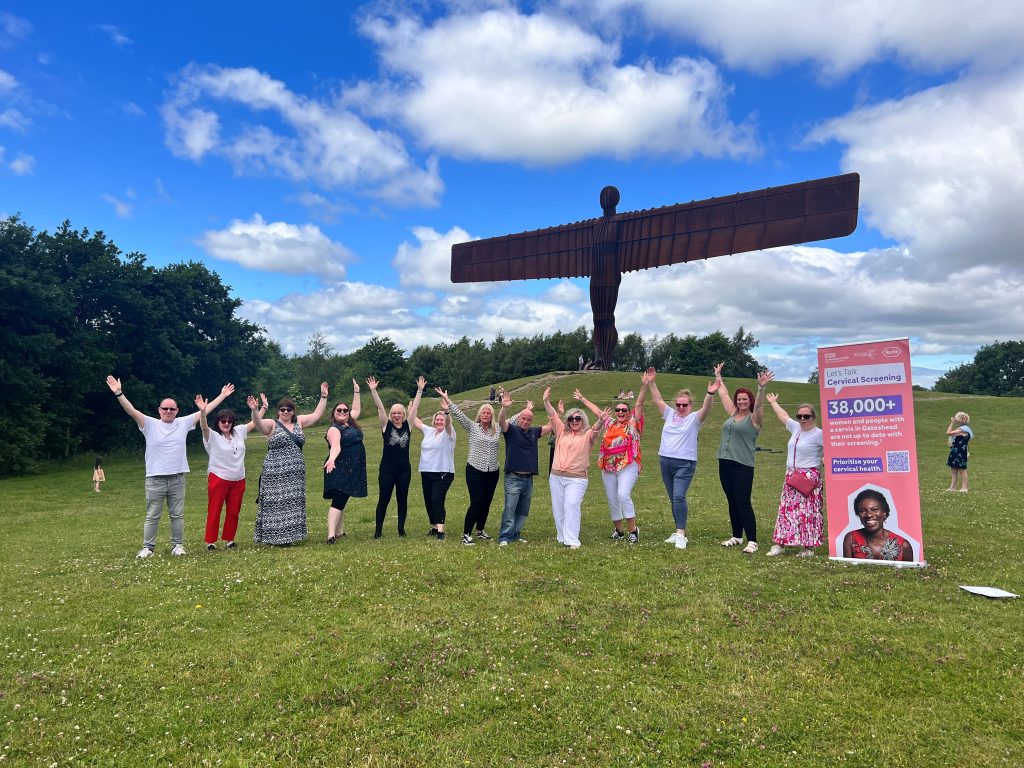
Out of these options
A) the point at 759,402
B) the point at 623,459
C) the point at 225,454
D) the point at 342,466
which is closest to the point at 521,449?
the point at 623,459

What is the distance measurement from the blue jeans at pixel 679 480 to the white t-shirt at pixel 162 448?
6.53 m

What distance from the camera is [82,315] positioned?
31250 mm

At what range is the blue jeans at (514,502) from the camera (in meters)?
9.01

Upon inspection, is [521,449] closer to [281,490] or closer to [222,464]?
[281,490]

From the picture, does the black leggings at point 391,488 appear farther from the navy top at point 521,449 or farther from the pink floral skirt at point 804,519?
the pink floral skirt at point 804,519

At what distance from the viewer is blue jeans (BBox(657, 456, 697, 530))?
28.5 feet

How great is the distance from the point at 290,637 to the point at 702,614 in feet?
12.2

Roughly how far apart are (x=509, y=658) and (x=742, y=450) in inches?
185

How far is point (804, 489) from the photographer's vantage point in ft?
27.2

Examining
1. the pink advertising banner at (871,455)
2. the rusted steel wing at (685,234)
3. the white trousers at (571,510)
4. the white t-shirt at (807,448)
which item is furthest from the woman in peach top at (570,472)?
the rusted steel wing at (685,234)

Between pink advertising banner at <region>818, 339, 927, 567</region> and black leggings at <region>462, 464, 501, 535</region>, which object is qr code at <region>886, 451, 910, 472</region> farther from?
black leggings at <region>462, 464, 501, 535</region>

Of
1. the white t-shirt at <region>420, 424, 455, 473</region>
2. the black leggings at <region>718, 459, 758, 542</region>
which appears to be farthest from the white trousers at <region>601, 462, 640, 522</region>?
the white t-shirt at <region>420, 424, 455, 473</region>

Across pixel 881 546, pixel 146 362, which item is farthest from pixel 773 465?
pixel 146 362

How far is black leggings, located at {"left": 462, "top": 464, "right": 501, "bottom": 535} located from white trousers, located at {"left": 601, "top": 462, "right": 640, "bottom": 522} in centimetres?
162
